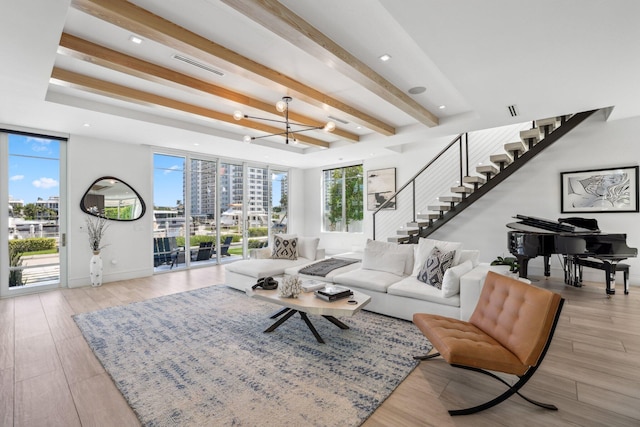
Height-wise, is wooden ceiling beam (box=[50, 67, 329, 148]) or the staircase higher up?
wooden ceiling beam (box=[50, 67, 329, 148])

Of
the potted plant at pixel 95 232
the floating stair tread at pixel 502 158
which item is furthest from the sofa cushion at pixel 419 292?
the potted plant at pixel 95 232

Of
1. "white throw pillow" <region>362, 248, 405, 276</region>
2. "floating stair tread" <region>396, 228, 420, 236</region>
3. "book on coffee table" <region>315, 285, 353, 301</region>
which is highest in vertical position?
"floating stair tread" <region>396, 228, 420, 236</region>

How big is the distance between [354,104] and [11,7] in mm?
3702

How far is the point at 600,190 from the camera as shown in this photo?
203 inches

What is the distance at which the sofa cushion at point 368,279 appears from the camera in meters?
3.76

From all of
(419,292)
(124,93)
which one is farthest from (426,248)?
(124,93)

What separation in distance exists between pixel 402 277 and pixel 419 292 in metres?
0.68

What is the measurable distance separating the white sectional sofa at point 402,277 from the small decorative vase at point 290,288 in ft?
3.58

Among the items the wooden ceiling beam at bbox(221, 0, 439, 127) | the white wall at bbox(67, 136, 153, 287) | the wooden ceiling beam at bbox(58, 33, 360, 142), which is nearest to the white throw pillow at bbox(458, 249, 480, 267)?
the wooden ceiling beam at bbox(221, 0, 439, 127)

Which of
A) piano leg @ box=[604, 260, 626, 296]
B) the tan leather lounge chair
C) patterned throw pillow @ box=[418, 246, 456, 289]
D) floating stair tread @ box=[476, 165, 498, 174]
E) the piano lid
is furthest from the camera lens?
floating stair tread @ box=[476, 165, 498, 174]

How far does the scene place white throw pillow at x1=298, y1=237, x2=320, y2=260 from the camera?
544 centimetres

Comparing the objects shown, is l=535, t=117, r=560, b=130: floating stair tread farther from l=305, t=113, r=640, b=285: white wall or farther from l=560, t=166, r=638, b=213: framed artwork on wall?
l=560, t=166, r=638, b=213: framed artwork on wall

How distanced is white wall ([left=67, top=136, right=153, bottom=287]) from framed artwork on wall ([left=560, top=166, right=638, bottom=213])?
8221 mm

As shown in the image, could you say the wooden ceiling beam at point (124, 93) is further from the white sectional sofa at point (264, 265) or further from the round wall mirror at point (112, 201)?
the round wall mirror at point (112, 201)
